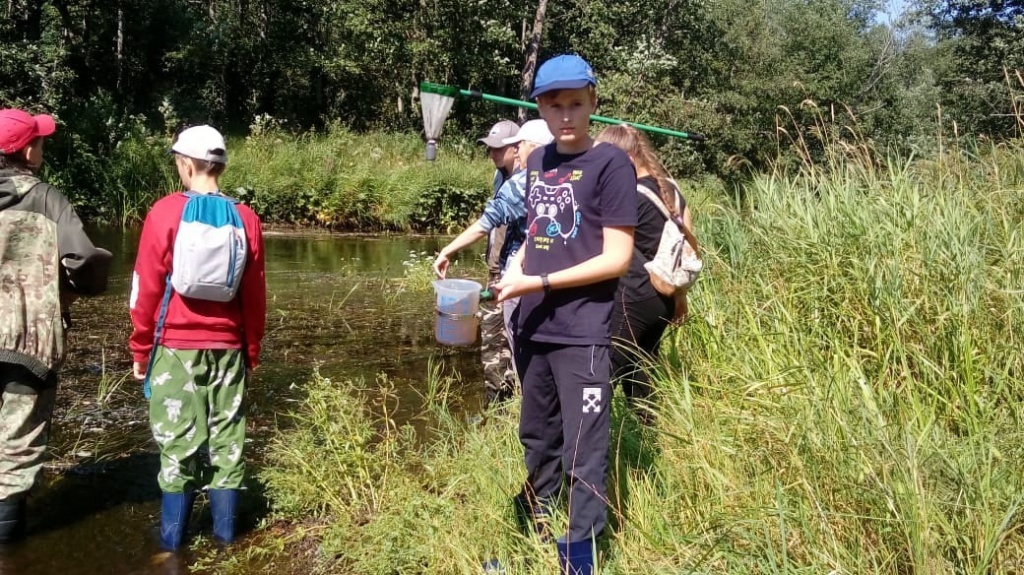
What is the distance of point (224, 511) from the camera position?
383 cm

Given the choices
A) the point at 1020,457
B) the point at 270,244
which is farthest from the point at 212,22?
the point at 1020,457

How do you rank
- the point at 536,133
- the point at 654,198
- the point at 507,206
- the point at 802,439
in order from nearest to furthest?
1. the point at 802,439
2. the point at 654,198
3. the point at 507,206
4. the point at 536,133

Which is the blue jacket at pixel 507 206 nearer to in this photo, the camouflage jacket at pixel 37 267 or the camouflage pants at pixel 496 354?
the camouflage pants at pixel 496 354

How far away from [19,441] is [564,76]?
2.73 m

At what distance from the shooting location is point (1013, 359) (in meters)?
3.58

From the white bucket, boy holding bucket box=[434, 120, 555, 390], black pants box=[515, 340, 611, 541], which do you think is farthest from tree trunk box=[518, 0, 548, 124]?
black pants box=[515, 340, 611, 541]

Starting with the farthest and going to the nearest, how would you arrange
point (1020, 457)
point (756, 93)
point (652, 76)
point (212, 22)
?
point (756, 93) → point (212, 22) → point (652, 76) → point (1020, 457)

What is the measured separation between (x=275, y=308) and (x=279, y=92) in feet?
73.5

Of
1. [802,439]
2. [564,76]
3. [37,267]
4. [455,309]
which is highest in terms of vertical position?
[564,76]

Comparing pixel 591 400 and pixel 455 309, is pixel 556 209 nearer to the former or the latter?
pixel 591 400

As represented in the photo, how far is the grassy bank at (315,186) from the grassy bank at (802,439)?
11320 mm

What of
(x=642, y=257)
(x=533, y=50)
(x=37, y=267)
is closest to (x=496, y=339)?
(x=642, y=257)

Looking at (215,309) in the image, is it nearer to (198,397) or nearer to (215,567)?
(198,397)

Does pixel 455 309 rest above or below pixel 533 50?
below
